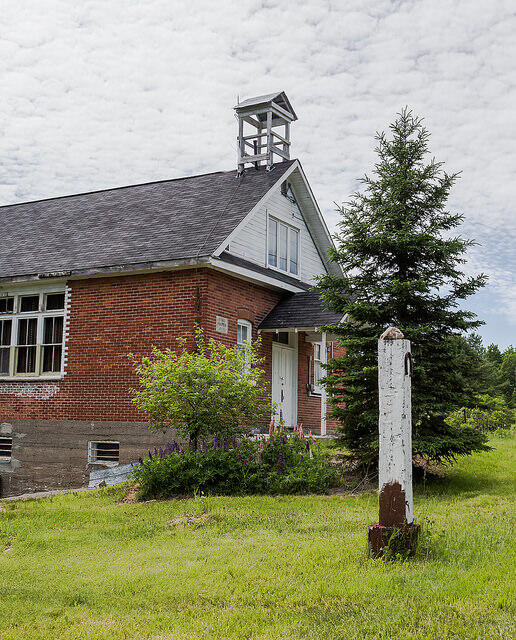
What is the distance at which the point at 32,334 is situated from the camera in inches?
698

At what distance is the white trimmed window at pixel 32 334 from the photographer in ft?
57.1

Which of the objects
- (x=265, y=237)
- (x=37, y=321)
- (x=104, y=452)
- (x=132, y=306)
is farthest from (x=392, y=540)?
(x=37, y=321)

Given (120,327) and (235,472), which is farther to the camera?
(120,327)

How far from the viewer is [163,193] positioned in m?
20.6

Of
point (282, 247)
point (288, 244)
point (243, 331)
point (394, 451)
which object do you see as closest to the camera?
point (394, 451)

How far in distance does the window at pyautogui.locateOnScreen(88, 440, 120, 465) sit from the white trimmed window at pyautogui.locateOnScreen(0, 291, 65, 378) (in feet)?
6.77

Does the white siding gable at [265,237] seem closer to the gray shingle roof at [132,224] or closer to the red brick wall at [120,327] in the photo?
the gray shingle roof at [132,224]

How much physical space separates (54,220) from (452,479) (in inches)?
542

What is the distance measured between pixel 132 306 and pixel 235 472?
18.3 feet

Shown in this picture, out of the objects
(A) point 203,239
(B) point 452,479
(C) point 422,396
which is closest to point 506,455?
(B) point 452,479

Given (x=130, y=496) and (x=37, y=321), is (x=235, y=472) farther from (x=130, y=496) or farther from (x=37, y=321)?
(x=37, y=321)

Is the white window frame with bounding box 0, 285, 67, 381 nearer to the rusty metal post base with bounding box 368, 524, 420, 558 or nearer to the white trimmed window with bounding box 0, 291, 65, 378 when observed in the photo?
the white trimmed window with bounding box 0, 291, 65, 378

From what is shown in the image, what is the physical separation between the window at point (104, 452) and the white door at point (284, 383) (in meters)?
4.09

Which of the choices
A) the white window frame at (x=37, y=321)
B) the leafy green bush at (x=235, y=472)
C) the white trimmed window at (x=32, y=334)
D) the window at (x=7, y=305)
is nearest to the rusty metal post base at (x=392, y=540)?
the leafy green bush at (x=235, y=472)
